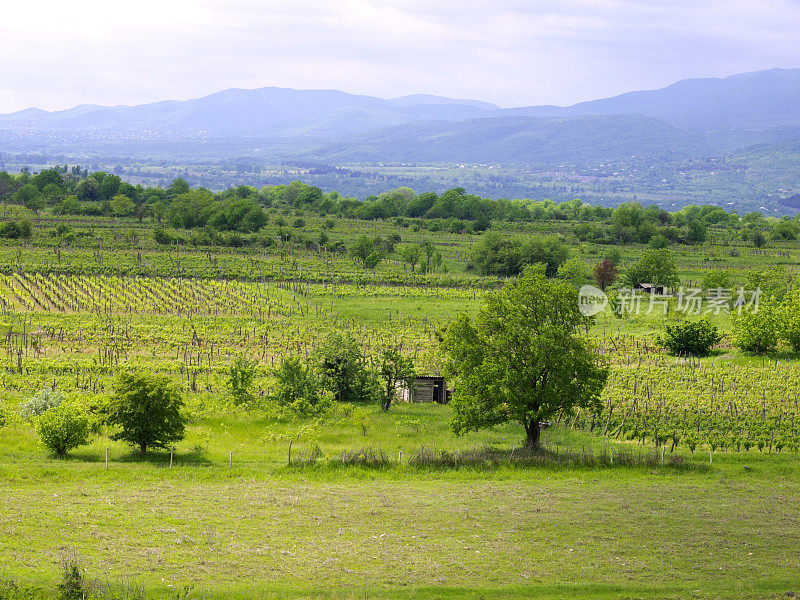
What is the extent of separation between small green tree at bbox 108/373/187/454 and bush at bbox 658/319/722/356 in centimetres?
2881

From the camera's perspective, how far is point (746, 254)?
9575 centimetres

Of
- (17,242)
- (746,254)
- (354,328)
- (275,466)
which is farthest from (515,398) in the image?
(746,254)

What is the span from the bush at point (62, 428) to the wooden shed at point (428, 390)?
14.4m

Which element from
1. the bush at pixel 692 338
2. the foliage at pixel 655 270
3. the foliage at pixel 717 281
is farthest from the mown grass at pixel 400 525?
the foliage at pixel 655 270

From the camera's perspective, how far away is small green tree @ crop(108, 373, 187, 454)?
80.4 ft

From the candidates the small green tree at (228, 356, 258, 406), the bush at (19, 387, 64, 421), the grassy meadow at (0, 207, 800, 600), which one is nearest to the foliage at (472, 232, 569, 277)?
the grassy meadow at (0, 207, 800, 600)

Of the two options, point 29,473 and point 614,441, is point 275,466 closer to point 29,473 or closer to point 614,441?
point 29,473

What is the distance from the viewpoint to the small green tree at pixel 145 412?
24.5 m

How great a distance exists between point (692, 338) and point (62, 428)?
32633 millimetres

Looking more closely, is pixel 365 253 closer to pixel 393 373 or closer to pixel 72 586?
pixel 393 373

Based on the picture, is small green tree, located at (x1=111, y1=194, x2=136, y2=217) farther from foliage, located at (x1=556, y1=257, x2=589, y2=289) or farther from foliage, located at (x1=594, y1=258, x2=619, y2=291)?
foliage, located at (x1=594, y1=258, x2=619, y2=291)

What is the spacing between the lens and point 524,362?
26219 mm

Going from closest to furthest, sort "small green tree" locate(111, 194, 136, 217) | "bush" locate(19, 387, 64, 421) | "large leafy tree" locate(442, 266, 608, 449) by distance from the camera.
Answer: "large leafy tree" locate(442, 266, 608, 449) < "bush" locate(19, 387, 64, 421) < "small green tree" locate(111, 194, 136, 217)

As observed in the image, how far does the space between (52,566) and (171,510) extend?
156 inches
